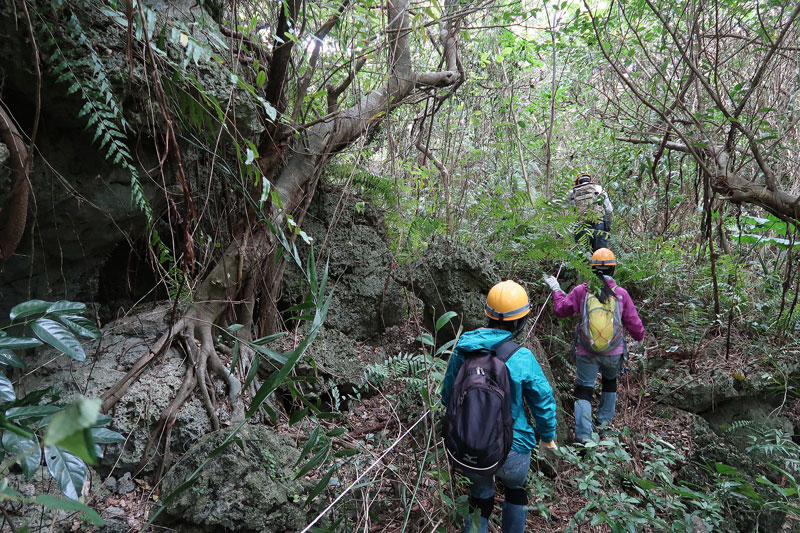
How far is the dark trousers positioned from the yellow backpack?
73 centimetres

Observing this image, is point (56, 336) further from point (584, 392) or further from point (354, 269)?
point (584, 392)

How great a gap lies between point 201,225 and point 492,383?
2519 mm

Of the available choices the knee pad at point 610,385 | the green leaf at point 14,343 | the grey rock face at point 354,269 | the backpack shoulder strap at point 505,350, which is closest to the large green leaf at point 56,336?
the green leaf at point 14,343

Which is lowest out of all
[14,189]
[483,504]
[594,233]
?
[483,504]

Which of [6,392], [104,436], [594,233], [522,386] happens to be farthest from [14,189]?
[594,233]

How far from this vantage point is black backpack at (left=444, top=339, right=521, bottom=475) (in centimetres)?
267

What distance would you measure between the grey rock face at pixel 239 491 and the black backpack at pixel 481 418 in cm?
99

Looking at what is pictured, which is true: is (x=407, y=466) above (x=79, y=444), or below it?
below

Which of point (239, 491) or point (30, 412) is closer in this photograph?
point (30, 412)

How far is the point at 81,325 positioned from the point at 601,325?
14.1ft

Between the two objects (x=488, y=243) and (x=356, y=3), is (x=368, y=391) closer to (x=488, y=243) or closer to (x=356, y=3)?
(x=488, y=243)

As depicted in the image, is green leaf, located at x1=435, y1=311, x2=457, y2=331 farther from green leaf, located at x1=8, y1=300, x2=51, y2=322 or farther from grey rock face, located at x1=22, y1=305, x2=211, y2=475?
A: grey rock face, located at x1=22, y1=305, x2=211, y2=475

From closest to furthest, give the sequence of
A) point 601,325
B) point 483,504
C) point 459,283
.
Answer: point 483,504, point 601,325, point 459,283

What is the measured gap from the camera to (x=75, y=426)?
49 centimetres
